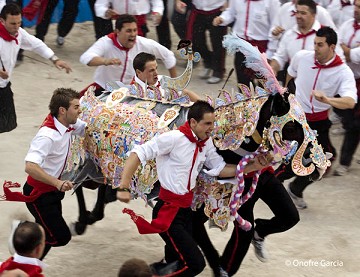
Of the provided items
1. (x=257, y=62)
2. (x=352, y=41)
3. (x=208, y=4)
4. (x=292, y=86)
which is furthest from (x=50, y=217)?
(x=208, y=4)

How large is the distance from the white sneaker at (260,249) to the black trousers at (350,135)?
257 cm

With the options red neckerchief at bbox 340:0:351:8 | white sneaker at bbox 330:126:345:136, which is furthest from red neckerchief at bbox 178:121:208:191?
red neckerchief at bbox 340:0:351:8

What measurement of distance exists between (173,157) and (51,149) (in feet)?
3.09

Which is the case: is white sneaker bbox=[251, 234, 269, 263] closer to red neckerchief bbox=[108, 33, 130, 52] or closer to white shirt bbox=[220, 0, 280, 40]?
red neckerchief bbox=[108, 33, 130, 52]

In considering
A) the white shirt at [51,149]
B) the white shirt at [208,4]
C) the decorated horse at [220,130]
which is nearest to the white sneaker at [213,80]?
the white shirt at [208,4]

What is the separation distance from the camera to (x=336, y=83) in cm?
892

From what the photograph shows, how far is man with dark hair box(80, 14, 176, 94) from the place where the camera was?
30.2 ft

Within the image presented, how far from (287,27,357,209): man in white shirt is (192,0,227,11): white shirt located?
3.20m

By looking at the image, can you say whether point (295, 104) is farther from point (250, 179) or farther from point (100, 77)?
point (100, 77)

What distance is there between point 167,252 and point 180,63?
6197mm

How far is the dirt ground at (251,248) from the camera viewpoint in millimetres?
7781

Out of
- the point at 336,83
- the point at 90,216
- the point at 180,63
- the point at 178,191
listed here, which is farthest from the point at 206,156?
the point at 180,63

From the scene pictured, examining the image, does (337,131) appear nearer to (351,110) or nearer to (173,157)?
(351,110)

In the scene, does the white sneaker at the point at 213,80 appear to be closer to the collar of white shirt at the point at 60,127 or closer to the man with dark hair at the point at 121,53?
the man with dark hair at the point at 121,53
